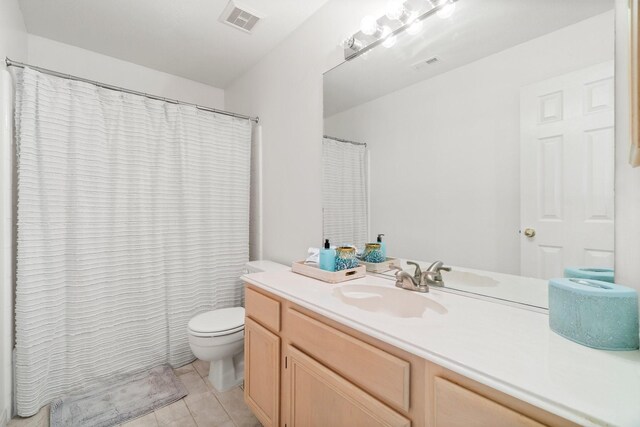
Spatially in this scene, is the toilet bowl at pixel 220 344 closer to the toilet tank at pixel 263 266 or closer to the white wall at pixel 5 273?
the toilet tank at pixel 263 266

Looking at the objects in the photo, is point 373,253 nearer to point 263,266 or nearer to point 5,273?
point 263,266

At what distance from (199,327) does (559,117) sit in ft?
6.87

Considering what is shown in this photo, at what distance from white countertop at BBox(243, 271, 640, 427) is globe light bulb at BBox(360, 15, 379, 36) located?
1.39 metres

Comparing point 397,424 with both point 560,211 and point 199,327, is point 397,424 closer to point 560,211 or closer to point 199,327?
point 560,211

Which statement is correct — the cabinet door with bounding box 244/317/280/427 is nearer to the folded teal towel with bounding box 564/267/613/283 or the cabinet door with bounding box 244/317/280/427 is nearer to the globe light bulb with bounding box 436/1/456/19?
the folded teal towel with bounding box 564/267/613/283

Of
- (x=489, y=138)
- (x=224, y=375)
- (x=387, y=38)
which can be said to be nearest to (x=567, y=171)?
(x=489, y=138)

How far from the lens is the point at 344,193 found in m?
1.76

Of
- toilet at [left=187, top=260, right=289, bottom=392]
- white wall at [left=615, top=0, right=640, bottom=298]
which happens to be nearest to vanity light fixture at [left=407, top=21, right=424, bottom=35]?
white wall at [left=615, top=0, right=640, bottom=298]

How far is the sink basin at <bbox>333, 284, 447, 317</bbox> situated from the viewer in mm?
1145

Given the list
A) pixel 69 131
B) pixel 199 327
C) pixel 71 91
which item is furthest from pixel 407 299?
pixel 71 91

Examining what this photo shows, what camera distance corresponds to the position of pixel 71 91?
173 centimetres

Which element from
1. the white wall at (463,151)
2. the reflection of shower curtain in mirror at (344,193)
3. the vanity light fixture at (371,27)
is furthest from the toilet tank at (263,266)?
the vanity light fixture at (371,27)

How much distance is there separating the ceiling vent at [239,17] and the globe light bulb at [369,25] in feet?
2.64

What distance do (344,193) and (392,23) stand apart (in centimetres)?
94
